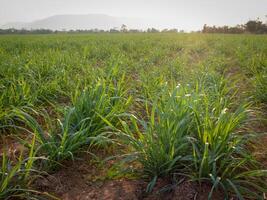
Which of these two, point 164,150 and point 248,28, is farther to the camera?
point 248,28

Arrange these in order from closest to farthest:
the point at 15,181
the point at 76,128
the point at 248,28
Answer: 1. the point at 15,181
2. the point at 76,128
3. the point at 248,28

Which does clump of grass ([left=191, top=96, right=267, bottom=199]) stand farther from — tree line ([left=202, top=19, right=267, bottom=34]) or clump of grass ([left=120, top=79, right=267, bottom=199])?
tree line ([left=202, top=19, right=267, bottom=34])

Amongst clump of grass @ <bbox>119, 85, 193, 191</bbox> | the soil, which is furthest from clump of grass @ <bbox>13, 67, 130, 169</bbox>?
clump of grass @ <bbox>119, 85, 193, 191</bbox>

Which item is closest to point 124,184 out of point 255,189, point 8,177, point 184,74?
point 8,177

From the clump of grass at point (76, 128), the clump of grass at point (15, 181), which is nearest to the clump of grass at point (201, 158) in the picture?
the clump of grass at point (76, 128)

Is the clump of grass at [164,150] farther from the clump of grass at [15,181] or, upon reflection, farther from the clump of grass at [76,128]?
the clump of grass at [15,181]

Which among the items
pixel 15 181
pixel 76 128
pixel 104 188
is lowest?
pixel 104 188

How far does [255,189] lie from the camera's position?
1.79 metres

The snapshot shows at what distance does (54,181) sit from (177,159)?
2.91 ft

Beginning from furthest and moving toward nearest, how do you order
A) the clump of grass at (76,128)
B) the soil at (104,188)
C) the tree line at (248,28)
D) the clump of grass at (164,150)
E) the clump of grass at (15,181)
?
the tree line at (248,28), the clump of grass at (76,128), the clump of grass at (164,150), the soil at (104,188), the clump of grass at (15,181)

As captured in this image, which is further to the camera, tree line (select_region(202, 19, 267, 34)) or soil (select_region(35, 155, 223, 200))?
tree line (select_region(202, 19, 267, 34))

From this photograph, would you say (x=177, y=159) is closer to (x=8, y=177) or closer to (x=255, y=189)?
(x=255, y=189)

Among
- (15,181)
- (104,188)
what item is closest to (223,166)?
(104,188)

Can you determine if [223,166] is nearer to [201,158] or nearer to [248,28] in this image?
[201,158]
